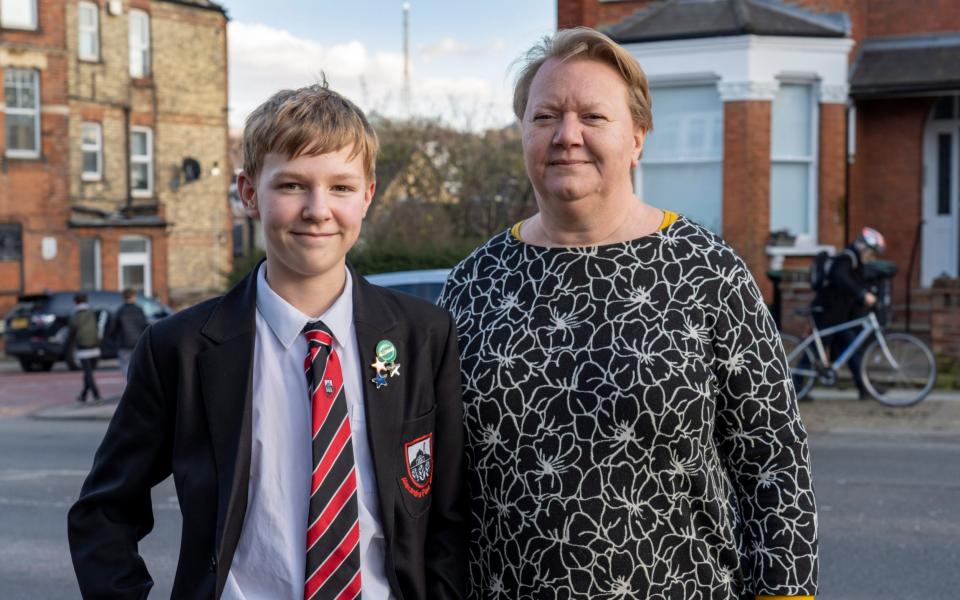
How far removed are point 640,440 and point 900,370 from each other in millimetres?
11832

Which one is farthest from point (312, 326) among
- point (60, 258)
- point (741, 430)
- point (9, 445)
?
point (60, 258)

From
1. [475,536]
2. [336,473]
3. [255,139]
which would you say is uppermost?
[255,139]

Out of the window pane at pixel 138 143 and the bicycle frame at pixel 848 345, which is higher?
the window pane at pixel 138 143

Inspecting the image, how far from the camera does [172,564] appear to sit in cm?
723

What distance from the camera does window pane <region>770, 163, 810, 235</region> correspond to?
1719cm

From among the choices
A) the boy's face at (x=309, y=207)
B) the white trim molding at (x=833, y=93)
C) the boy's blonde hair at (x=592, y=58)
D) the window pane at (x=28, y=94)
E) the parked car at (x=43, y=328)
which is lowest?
the parked car at (x=43, y=328)

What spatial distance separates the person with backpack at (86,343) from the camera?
1781 centimetres

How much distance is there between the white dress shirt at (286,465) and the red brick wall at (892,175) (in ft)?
54.3

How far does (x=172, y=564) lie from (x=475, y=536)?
16.2 feet

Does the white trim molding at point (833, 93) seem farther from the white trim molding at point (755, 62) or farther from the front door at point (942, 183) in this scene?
the front door at point (942, 183)

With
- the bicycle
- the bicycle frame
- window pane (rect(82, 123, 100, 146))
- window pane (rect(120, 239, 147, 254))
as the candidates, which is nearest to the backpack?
the bicycle

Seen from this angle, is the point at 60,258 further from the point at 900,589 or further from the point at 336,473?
the point at 336,473

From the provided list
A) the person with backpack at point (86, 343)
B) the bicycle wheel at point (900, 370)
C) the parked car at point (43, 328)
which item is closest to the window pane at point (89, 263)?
the parked car at point (43, 328)

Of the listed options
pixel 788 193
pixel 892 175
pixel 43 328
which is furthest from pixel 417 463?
pixel 43 328
